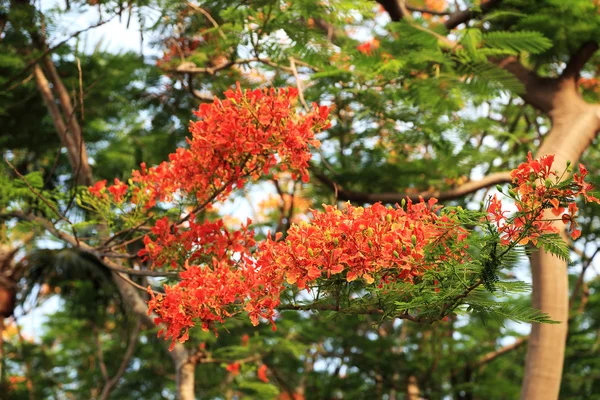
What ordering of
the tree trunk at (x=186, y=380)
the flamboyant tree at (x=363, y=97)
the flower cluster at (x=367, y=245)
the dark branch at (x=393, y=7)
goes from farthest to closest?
the tree trunk at (x=186, y=380) → the dark branch at (x=393, y=7) → the flamboyant tree at (x=363, y=97) → the flower cluster at (x=367, y=245)

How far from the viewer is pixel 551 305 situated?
16.9ft

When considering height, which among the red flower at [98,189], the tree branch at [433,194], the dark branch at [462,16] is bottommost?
the red flower at [98,189]

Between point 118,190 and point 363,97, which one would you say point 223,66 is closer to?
point 363,97

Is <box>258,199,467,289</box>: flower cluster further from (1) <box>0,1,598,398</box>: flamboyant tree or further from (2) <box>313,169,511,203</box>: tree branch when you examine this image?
(2) <box>313,169,511,203</box>: tree branch

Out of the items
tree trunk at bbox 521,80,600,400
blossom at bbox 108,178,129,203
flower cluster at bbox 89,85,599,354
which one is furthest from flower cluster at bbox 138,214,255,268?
tree trunk at bbox 521,80,600,400

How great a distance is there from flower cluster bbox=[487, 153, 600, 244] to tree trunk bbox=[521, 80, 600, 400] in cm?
296

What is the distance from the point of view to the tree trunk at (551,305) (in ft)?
16.6

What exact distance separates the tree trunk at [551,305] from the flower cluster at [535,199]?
296 cm

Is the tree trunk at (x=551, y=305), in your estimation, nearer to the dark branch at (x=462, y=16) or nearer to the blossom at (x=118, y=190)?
the dark branch at (x=462, y=16)

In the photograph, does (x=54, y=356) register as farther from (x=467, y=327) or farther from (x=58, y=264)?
(x=467, y=327)

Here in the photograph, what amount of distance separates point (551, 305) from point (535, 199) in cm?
316

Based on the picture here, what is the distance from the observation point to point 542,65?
6359 millimetres

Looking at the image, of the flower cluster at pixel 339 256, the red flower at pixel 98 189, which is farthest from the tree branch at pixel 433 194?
the flower cluster at pixel 339 256

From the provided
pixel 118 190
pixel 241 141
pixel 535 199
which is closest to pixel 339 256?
pixel 535 199
